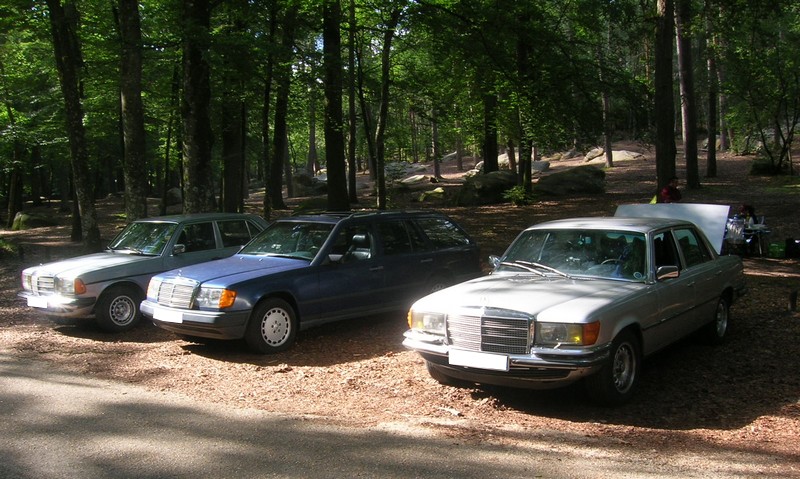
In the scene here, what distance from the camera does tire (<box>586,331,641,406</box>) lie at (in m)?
5.47

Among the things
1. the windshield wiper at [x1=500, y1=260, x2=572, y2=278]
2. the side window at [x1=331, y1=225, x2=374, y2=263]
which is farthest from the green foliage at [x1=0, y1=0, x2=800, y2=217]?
the windshield wiper at [x1=500, y1=260, x2=572, y2=278]

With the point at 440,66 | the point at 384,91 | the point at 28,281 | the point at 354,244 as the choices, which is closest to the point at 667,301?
the point at 354,244

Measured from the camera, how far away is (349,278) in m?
8.39

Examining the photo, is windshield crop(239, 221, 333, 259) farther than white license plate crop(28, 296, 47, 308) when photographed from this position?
No

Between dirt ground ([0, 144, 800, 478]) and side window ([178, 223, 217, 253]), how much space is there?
134 cm

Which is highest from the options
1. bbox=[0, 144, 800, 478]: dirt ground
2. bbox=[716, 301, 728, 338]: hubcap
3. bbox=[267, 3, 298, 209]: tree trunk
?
bbox=[267, 3, 298, 209]: tree trunk

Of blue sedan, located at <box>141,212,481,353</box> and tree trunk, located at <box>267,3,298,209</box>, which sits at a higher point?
tree trunk, located at <box>267,3,298,209</box>

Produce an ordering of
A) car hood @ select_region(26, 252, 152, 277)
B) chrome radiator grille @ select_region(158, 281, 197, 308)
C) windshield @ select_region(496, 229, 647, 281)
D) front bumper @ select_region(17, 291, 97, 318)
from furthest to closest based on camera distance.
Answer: car hood @ select_region(26, 252, 152, 277)
front bumper @ select_region(17, 291, 97, 318)
chrome radiator grille @ select_region(158, 281, 197, 308)
windshield @ select_region(496, 229, 647, 281)

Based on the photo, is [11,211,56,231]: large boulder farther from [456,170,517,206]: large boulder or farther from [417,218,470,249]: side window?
[417,218,470,249]: side window

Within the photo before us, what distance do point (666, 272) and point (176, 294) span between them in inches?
215

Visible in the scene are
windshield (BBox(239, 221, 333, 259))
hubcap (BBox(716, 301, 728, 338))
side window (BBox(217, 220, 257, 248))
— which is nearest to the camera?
hubcap (BBox(716, 301, 728, 338))

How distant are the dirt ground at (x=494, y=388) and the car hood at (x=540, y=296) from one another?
0.93 meters

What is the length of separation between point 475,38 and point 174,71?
1102 cm

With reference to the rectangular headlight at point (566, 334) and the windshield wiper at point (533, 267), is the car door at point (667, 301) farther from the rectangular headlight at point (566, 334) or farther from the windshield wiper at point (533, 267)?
the rectangular headlight at point (566, 334)
